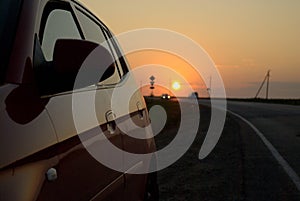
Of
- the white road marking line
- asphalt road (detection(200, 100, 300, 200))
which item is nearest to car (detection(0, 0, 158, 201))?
asphalt road (detection(200, 100, 300, 200))

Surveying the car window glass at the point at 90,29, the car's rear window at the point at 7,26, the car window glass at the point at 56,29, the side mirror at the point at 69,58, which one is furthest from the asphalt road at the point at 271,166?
the car's rear window at the point at 7,26

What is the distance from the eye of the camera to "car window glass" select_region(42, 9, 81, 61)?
2.80 metres

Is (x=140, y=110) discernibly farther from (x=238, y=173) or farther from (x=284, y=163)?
(x=284, y=163)

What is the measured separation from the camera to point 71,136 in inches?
93.4

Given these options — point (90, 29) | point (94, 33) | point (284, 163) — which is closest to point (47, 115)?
point (90, 29)

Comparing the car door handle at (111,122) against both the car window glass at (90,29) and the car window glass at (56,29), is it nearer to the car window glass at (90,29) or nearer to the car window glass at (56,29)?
the car window glass at (56,29)

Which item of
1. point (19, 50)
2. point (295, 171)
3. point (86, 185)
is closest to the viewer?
point (19, 50)

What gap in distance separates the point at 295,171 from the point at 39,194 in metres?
6.95

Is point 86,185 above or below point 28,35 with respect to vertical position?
below

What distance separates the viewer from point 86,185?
2422 mm

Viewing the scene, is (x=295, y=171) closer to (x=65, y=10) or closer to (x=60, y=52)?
(x=65, y=10)

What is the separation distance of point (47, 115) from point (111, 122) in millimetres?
981

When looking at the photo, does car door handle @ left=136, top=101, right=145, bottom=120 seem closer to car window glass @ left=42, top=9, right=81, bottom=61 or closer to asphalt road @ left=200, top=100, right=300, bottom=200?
car window glass @ left=42, top=9, right=81, bottom=61

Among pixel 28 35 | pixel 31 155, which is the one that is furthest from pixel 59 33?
pixel 31 155
